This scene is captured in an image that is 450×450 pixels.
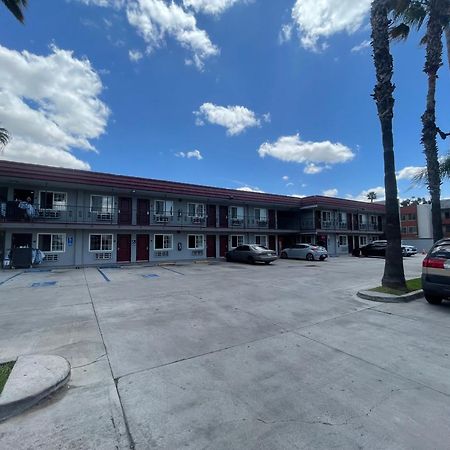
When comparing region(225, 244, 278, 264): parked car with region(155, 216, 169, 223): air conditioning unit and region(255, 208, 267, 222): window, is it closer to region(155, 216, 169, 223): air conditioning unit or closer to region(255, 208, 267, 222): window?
region(155, 216, 169, 223): air conditioning unit

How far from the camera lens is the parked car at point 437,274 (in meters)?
7.44

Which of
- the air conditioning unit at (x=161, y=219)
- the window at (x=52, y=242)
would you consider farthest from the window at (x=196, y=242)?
the window at (x=52, y=242)

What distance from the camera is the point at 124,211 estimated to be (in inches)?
895

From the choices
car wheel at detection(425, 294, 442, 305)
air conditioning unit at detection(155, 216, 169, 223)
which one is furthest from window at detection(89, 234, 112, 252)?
car wheel at detection(425, 294, 442, 305)

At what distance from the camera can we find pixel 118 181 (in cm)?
2084

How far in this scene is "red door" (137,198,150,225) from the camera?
23183 mm

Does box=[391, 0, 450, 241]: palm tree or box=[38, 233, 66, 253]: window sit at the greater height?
box=[391, 0, 450, 241]: palm tree

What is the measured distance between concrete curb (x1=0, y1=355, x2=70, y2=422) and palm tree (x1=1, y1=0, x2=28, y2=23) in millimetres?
12721

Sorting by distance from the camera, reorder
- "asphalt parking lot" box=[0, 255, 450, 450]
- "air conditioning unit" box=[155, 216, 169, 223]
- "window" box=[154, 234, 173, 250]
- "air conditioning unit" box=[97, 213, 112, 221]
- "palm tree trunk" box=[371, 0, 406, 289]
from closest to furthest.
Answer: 1. "asphalt parking lot" box=[0, 255, 450, 450]
2. "palm tree trunk" box=[371, 0, 406, 289]
3. "air conditioning unit" box=[97, 213, 112, 221]
4. "air conditioning unit" box=[155, 216, 169, 223]
5. "window" box=[154, 234, 173, 250]

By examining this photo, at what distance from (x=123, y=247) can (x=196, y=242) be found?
262 inches

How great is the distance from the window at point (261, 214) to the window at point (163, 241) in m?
9.93

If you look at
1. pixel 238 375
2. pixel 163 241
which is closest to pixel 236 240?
pixel 163 241

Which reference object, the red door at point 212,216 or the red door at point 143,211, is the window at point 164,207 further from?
the red door at point 212,216

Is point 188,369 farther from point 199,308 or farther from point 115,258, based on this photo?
point 115,258
